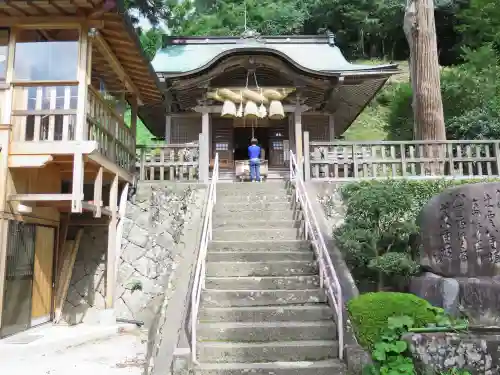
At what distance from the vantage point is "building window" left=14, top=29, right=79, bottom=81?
7887 mm

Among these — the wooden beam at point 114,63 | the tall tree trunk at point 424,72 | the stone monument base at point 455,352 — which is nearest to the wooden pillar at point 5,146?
the wooden beam at point 114,63

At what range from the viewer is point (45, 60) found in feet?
26.2

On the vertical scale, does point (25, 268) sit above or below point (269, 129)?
below

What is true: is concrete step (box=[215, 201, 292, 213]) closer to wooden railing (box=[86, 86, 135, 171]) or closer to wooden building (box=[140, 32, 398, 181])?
wooden building (box=[140, 32, 398, 181])

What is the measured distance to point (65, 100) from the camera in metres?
7.77

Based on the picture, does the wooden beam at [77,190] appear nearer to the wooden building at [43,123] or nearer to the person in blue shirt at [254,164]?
the wooden building at [43,123]

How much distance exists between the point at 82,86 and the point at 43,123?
109cm

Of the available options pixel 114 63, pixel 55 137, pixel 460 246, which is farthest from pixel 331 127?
pixel 55 137

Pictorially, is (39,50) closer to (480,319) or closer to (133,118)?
(133,118)

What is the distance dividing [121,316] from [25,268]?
234 centimetres

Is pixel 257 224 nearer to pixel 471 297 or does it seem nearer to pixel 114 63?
pixel 471 297

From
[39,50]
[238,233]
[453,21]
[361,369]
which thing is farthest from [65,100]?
[453,21]

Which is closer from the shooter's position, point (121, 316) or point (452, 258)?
point (452, 258)

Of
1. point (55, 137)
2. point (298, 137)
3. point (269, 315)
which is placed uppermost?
point (298, 137)
